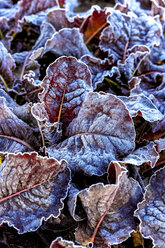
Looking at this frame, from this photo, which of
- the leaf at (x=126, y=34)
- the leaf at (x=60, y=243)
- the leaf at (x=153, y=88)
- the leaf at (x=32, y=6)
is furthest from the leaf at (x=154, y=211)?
the leaf at (x=32, y=6)

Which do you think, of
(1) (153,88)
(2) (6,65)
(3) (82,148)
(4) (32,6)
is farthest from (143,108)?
(4) (32,6)

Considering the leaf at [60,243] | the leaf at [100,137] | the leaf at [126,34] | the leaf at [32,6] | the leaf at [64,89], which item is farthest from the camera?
the leaf at [32,6]

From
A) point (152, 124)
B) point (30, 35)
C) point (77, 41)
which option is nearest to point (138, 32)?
point (77, 41)

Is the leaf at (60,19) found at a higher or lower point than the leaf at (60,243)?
higher

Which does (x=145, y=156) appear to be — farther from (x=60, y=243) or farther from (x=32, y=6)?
(x=32, y=6)

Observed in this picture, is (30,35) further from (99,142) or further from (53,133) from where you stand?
(99,142)

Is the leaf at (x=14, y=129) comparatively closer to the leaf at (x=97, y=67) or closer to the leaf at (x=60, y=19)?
the leaf at (x=97, y=67)

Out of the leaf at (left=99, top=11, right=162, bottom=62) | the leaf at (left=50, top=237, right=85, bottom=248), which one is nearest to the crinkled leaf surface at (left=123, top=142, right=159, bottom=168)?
the leaf at (left=50, top=237, right=85, bottom=248)
